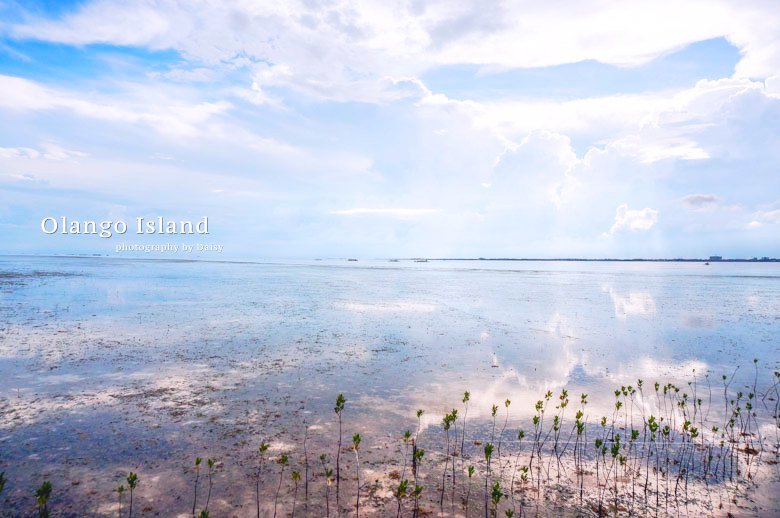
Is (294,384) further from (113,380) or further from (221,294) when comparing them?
(221,294)

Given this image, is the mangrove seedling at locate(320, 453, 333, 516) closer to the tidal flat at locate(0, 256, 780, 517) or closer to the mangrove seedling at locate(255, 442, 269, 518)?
the tidal flat at locate(0, 256, 780, 517)

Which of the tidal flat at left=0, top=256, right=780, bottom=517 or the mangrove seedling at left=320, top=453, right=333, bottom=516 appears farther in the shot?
the tidal flat at left=0, top=256, right=780, bottom=517

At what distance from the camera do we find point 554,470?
902 centimetres

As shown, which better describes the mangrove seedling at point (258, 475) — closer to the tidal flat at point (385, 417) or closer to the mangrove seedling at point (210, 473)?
the tidal flat at point (385, 417)

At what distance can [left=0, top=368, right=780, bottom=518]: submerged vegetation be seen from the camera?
25.2ft

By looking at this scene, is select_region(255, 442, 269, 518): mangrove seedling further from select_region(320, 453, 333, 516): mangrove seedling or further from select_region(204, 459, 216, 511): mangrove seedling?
select_region(320, 453, 333, 516): mangrove seedling

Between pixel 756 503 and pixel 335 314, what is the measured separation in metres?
25.7

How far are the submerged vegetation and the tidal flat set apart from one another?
0.05 metres

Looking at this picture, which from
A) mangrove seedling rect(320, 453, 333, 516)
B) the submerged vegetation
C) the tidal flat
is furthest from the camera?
the tidal flat

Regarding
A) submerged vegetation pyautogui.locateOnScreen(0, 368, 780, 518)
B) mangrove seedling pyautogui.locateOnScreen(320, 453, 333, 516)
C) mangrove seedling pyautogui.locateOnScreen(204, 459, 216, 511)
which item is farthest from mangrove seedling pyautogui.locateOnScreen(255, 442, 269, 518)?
mangrove seedling pyautogui.locateOnScreen(320, 453, 333, 516)

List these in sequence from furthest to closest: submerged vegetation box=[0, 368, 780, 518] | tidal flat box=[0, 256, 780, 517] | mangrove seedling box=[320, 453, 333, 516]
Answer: tidal flat box=[0, 256, 780, 517] < submerged vegetation box=[0, 368, 780, 518] < mangrove seedling box=[320, 453, 333, 516]

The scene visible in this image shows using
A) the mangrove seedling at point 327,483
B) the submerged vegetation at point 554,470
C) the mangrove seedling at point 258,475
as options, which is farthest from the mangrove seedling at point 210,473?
the mangrove seedling at point 327,483

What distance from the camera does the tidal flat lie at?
7953 mm

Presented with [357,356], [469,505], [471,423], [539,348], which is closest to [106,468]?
[469,505]
